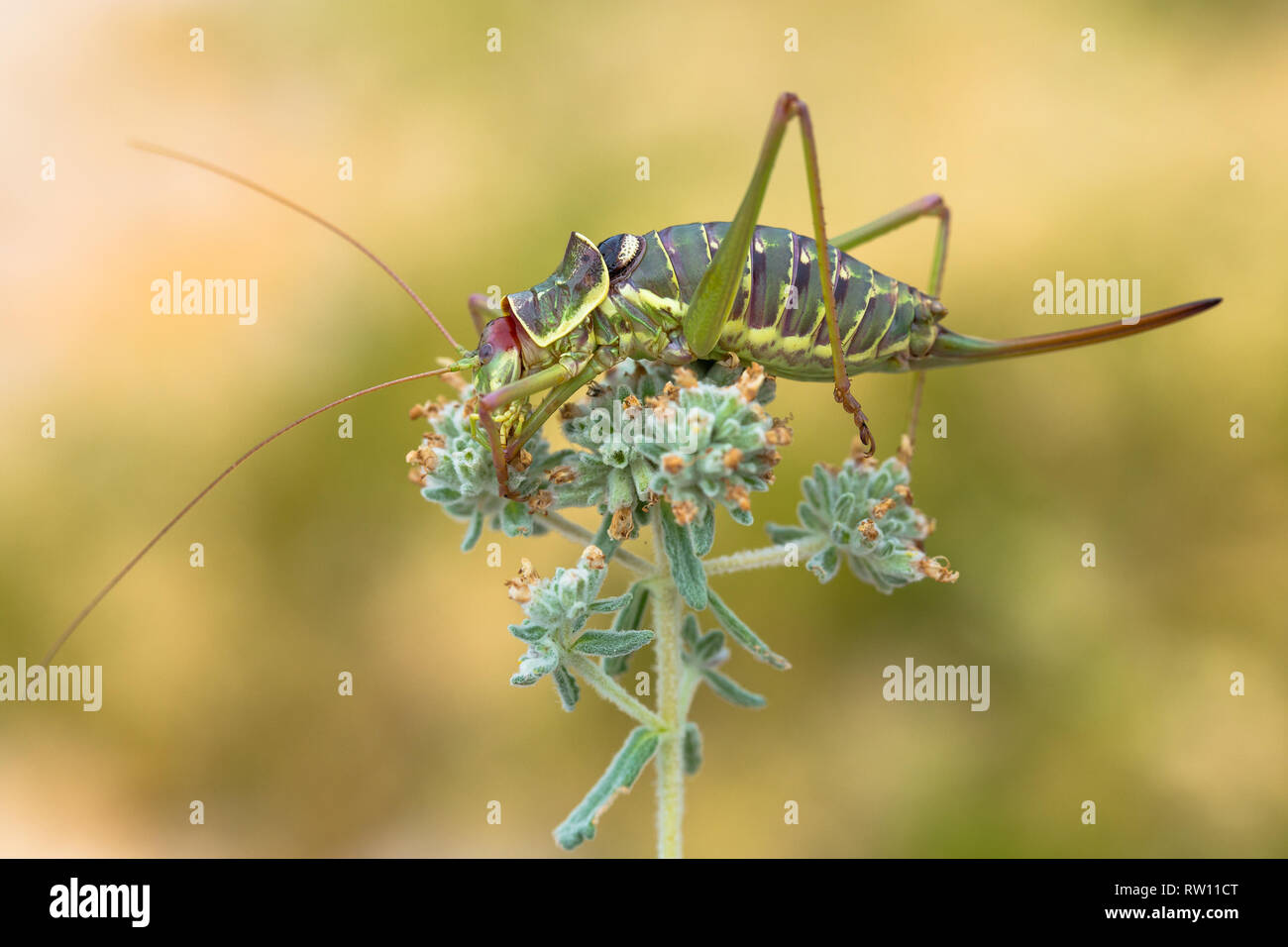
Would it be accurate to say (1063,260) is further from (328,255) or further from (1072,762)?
(328,255)

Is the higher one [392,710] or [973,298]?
[973,298]

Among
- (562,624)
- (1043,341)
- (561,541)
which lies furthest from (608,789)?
(561,541)

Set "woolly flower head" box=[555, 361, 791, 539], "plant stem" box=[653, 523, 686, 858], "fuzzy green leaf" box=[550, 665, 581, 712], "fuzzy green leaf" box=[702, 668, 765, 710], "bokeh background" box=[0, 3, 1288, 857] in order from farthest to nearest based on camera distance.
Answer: "bokeh background" box=[0, 3, 1288, 857], "fuzzy green leaf" box=[702, 668, 765, 710], "plant stem" box=[653, 523, 686, 858], "fuzzy green leaf" box=[550, 665, 581, 712], "woolly flower head" box=[555, 361, 791, 539]

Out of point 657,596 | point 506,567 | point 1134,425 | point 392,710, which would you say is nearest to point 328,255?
point 506,567

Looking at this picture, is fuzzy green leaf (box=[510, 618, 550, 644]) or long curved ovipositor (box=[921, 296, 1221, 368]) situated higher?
long curved ovipositor (box=[921, 296, 1221, 368])

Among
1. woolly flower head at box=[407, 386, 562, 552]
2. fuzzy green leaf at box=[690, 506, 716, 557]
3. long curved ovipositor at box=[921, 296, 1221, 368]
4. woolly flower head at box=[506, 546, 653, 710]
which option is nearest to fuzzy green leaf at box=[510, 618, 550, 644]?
woolly flower head at box=[506, 546, 653, 710]

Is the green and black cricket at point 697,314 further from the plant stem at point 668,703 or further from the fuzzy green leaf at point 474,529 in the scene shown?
the plant stem at point 668,703

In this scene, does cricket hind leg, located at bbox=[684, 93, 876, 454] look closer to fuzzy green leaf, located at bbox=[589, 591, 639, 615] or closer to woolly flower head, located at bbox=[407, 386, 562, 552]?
woolly flower head, located at bbox=[407, 386, 562, 552]
